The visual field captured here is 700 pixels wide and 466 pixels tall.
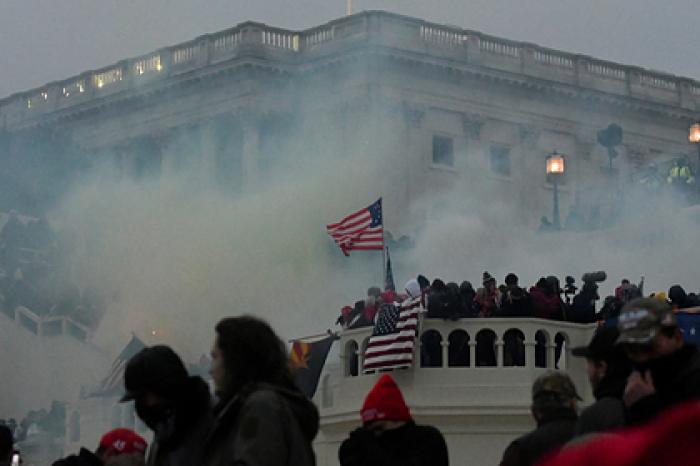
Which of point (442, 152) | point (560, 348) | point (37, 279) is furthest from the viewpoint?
point (442, 152)

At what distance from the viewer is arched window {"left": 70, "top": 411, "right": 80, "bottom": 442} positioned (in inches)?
1233

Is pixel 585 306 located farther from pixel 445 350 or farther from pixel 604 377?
pixel 604 377

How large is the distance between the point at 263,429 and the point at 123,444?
1.59 meters

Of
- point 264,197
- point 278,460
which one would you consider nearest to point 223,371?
point 278,460

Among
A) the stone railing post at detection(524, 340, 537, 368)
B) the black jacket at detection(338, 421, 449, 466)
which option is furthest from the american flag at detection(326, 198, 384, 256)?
the black jacket at detection(338, 421, 449, 466)

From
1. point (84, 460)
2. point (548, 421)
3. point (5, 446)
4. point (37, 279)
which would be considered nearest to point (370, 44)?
point (37, 279)

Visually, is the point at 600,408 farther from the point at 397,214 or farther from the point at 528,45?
the point at 528,45

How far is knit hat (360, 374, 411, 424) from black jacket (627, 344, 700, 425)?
2.42 m

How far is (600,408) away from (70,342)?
113 feet

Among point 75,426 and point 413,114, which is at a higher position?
point 413,114

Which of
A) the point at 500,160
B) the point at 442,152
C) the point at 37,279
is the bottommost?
the point at 37,279

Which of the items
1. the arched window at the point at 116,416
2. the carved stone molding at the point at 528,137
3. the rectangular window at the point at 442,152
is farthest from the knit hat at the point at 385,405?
the carved stone molding at the point at 528,137

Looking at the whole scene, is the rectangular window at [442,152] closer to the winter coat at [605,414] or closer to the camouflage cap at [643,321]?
the winter coat at [605,414]

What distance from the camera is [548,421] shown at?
27.8 feet
